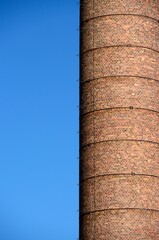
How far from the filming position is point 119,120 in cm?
2458

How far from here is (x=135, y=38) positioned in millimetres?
25500

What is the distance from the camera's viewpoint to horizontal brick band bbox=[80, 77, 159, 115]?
2481cm

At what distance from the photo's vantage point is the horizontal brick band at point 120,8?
1014 inches

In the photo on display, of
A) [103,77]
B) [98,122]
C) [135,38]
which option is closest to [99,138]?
[98,122]

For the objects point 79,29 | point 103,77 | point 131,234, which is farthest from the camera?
point 79,29

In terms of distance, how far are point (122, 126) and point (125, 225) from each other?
3.31 metres

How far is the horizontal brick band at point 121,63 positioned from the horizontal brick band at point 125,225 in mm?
4790

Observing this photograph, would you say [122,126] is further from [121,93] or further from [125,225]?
[125,225]

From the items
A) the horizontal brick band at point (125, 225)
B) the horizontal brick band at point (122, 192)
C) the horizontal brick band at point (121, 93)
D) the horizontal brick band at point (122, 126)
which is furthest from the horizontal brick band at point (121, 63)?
the horizontal brick band at point (125, 225)

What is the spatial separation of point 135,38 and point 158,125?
3136 millimetres

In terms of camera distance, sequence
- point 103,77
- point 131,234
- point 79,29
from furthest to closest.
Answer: point 79,29
point 103,77
point 131,234

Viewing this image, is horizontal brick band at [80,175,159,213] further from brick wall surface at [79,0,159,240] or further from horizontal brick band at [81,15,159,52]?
horizontal brick band at [81,15,159,52]

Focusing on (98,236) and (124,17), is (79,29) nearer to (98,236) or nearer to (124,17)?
(124,17)

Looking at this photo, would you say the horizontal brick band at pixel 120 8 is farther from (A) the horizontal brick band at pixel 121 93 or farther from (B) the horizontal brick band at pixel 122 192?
(B) the horizontal brick band at pixel 122 192
